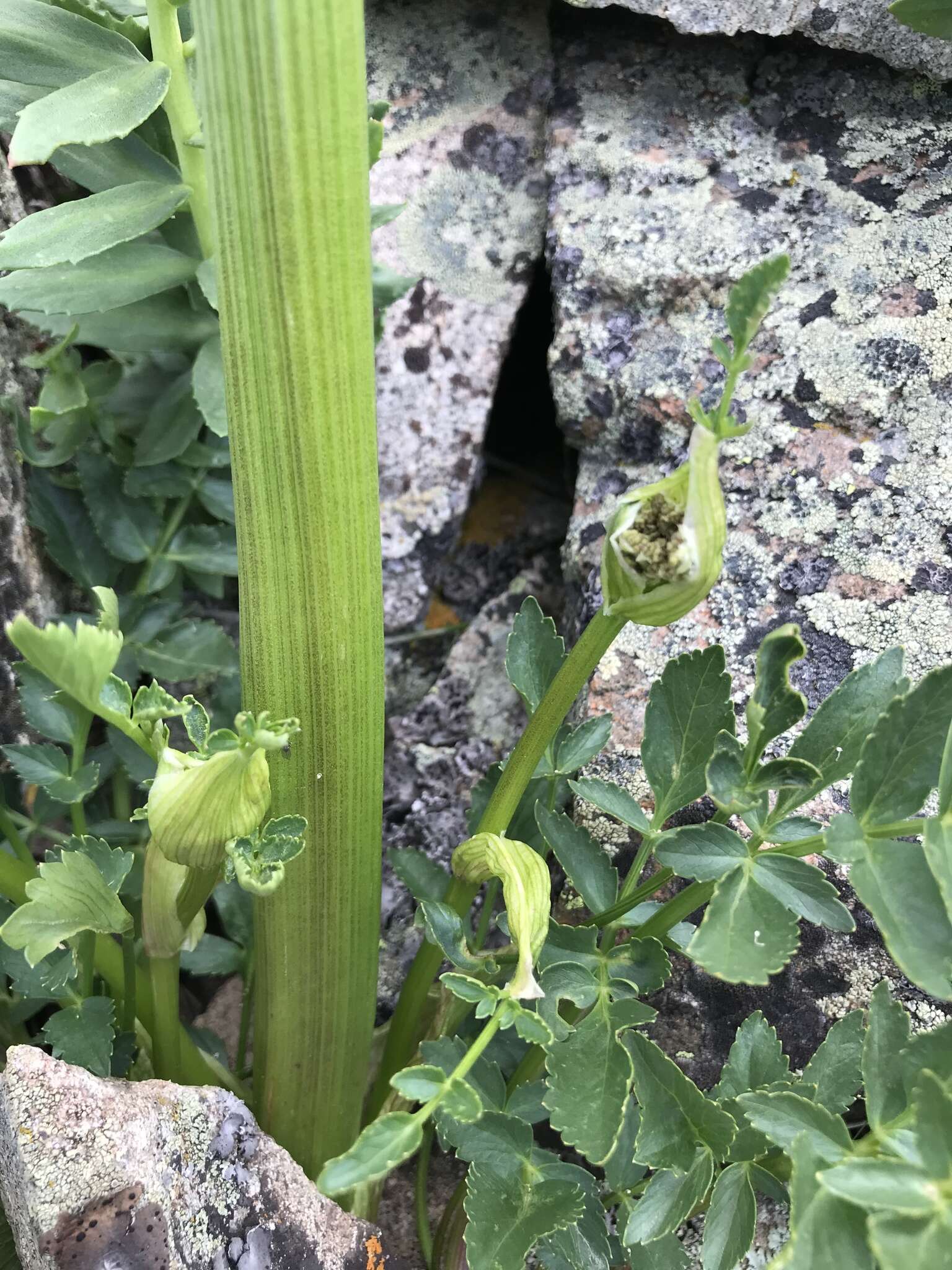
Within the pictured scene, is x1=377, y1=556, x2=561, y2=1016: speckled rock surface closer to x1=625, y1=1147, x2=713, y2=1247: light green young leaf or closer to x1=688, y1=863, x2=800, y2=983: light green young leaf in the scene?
x1=625, y1=1147, x2=713, y2=1247: light green young leaf

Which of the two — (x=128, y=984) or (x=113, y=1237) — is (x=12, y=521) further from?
(x=113, y=1237)

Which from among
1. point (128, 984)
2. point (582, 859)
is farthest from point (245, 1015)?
point (582, 859)

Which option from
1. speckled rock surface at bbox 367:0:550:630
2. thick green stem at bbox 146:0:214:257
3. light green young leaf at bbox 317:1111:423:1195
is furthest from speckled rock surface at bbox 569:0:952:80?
light green young leaf at bbox 317:1111:423:1195

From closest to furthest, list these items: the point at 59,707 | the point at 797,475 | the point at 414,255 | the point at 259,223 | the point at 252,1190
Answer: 1. the point at 259,223
2. the point at 252,1190
3. the point at 59,707
4. the point at 797,475
5. the point at 414,255

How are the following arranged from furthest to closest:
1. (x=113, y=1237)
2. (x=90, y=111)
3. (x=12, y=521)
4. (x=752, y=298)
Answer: (x=12, y=521) → (x=90, y=111) → (x=113, y=1237) → (x=752, y=298)

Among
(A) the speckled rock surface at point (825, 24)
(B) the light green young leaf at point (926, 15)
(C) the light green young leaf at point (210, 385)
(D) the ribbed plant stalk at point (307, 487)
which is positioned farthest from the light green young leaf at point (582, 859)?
(A) the speckled rock surface at point (825, 24)

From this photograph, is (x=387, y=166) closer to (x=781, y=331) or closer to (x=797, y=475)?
(x=781, y=331)

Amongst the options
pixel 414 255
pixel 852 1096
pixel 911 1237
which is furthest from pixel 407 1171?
pixel 414 255
